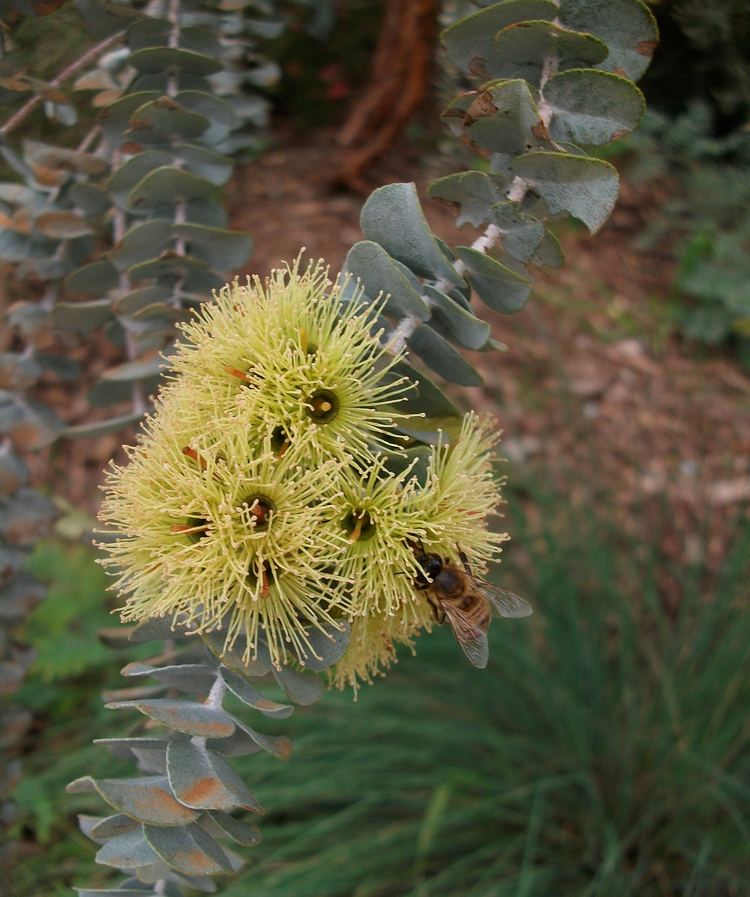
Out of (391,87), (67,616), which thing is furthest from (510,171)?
(391,87)

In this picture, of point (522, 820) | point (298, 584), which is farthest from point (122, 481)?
point (522, 820)

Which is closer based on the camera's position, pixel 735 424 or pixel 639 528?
pixel 639 528

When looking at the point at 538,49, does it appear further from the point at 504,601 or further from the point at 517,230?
the point at 504,601

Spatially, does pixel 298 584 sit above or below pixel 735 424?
above

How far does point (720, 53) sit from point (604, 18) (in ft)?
2.55

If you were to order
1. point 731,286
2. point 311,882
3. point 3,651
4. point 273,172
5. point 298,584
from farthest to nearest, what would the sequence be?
point 273,172 → point 731,286 → point 311,882 → point 3,651 → point 298,584

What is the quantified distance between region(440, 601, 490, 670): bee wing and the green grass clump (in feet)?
2.45

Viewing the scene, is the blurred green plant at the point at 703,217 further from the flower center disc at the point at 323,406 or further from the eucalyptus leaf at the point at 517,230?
the flower center disc at the point at 323,406

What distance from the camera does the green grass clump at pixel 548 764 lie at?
135cm

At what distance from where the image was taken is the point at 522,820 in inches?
55.8

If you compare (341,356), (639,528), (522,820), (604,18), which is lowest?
(522,820)

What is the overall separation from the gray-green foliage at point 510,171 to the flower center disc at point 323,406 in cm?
6

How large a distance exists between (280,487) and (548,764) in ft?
3.68

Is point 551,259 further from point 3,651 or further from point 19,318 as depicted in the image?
point 3,651
